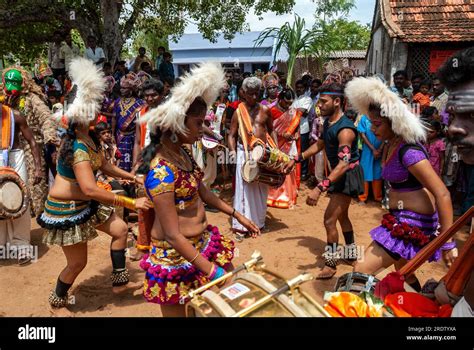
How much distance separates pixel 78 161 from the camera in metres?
3.10

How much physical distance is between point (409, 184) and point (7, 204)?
3.95 m

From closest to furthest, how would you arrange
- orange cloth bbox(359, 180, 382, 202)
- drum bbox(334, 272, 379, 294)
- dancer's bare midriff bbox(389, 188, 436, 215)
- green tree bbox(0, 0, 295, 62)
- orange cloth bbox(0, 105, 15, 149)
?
drum bbox(334, 272, 379, 294)
dancer's bare midriff bbox(389, 188, 436, 215)
orange cloth bbox(0, 105, 15, 149)
orange cloth bbox(359, 180, 382, 202)
green tree bbox(0, 0, 295, 62)

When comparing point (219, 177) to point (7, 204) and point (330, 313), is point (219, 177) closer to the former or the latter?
point (7, 204)

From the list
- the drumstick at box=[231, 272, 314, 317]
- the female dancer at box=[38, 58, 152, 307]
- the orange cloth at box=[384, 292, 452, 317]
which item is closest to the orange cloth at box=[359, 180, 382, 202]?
the female dancer at box=[38, 58, 152, 307]

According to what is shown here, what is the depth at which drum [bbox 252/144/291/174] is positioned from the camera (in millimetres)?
5086

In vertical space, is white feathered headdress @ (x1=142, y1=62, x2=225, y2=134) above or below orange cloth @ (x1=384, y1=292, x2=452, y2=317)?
above

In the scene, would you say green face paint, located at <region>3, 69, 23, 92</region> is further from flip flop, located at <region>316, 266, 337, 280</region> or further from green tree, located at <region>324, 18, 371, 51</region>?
green tree, located at <region>324, 18, 371, 51</region>

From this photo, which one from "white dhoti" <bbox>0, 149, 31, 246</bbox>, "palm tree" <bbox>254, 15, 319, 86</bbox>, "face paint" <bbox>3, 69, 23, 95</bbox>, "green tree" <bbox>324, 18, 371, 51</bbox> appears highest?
"green tree" <bbox>324, 18, 371, 51</bbox>

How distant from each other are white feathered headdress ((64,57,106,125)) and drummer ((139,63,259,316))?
1083 millimetres

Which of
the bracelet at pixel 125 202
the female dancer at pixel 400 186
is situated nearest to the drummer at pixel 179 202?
the bracelet at pixel 125 202

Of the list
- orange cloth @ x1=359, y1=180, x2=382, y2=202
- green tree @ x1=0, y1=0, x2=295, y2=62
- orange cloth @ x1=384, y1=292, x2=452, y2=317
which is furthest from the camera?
green tree @ x1=0, y1=0, x2=295, y2=62

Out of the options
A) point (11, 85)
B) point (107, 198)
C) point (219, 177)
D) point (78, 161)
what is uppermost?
point (11, 85)

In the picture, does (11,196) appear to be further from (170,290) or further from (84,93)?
(170,290)
